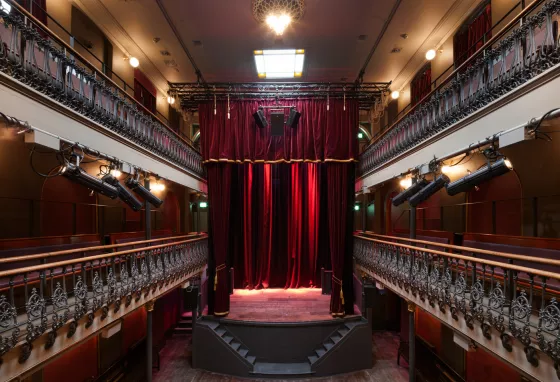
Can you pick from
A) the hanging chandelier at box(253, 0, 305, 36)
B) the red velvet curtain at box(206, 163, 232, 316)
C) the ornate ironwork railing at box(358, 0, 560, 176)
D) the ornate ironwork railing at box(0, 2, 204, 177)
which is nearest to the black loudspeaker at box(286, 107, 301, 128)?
the red velvet curtain at box(206, 163, 232, 316)

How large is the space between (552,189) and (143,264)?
22.4 feet

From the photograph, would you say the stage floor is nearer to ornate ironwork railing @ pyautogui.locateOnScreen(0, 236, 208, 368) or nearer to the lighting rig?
ornate ironwork railing @ pyautogui.locateOnScreen(0, 236, 208, 368)

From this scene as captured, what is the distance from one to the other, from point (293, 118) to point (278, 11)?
3.25m

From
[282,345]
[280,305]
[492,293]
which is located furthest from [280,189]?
[492,293]

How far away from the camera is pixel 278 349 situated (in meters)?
8.06

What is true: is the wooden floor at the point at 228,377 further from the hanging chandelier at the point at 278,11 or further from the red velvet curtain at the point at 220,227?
the hanging chandelier at the point at 278,11

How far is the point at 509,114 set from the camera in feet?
12.7

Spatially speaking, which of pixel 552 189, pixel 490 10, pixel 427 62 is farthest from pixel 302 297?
pixel 490 10

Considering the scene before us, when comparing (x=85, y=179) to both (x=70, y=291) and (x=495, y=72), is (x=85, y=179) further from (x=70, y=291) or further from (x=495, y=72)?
(x=495, y=72)

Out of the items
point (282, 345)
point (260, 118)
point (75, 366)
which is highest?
point (260, 118)

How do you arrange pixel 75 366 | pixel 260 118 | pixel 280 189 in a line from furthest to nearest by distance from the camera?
pixel 280 189
pixel 260 118
pixel 75 366

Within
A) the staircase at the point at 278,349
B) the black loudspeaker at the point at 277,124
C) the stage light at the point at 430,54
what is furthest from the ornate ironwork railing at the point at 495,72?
the staircase at the point at 278,349

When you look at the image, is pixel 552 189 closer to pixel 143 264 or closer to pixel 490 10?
pixel 490 10

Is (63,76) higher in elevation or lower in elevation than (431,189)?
higher
